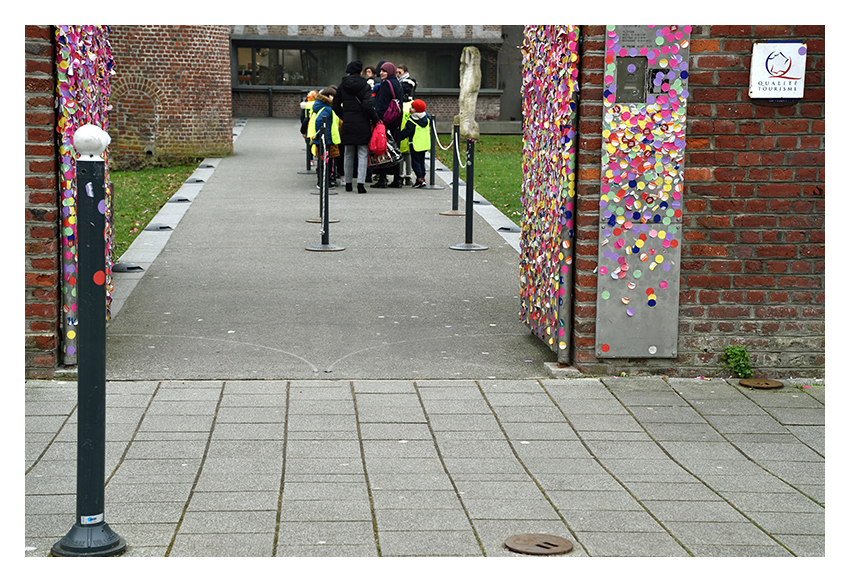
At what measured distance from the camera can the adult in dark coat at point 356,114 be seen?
48.6 ft

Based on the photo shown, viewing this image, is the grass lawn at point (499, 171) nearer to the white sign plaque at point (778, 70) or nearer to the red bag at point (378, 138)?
the red bag at point (378, 138)

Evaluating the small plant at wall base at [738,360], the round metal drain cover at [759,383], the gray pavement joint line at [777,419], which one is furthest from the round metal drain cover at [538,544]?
the small plant at wall base at [738,360]

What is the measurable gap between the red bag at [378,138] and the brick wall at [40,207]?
385 inches

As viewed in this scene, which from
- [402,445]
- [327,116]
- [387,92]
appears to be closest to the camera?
[402,445]

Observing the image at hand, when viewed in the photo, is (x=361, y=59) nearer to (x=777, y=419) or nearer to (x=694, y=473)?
(x=777, y=419)

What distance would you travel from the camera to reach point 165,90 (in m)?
21.1

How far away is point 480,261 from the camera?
10.5 metres

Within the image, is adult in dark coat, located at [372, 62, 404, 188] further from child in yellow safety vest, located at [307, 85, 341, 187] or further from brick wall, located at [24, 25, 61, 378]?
brick wall, located at [24, 25, 61, 378]

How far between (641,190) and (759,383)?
141 centimetres

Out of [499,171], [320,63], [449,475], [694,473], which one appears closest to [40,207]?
[449,475]

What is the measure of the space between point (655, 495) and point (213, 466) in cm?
200

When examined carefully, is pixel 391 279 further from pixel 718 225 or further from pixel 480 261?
pixel 718 225

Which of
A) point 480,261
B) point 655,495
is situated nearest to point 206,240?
point 480,261

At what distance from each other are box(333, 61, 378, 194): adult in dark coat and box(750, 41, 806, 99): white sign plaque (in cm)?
918
